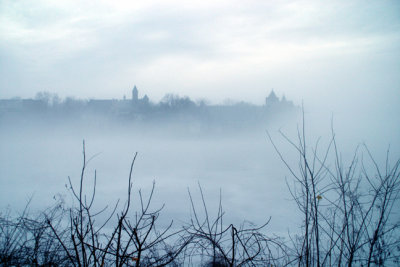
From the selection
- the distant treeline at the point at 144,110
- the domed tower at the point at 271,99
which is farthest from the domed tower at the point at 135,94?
the domed tower at the point at 271,99

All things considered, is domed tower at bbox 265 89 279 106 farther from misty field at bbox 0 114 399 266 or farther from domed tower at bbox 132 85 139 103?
domed tower at bbox 132 85 139 103

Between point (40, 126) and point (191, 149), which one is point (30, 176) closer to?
point (191, 149)

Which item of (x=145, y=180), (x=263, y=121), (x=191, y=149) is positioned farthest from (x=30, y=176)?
(x=263, y=121)

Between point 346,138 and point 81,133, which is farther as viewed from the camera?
point 81,133

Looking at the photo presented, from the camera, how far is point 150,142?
31.2m

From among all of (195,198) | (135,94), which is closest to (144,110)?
(135,94)

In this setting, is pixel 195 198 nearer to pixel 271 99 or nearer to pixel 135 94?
pixel 271 99

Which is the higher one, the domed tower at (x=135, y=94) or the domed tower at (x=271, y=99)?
the domed tower at (x=135, y=94)

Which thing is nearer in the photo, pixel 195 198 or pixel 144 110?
pixel 195 198

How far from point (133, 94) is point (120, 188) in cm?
2587

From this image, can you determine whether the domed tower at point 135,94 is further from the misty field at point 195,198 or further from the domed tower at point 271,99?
the domed tower at point 271,99

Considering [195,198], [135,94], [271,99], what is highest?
[135,94]

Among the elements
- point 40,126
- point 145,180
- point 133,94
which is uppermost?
point 133,94

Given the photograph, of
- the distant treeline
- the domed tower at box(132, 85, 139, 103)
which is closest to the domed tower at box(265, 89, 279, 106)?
the distant treeline
